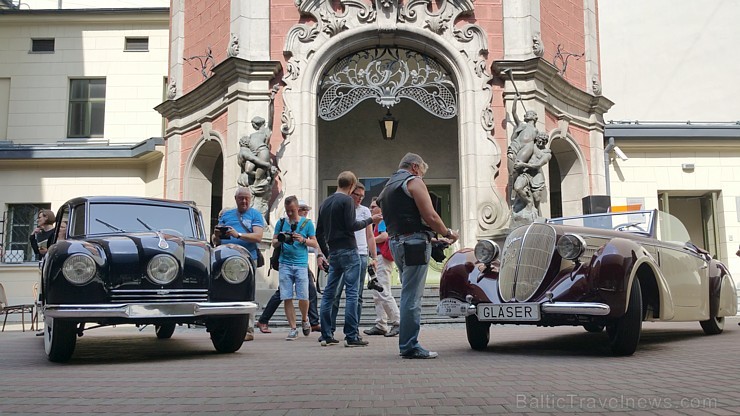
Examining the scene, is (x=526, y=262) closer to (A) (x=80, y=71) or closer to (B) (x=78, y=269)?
(B) (x=78, y=269)

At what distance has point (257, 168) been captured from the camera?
44.9 feet

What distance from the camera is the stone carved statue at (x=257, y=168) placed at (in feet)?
44.7

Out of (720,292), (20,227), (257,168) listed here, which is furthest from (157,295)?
(20,227)

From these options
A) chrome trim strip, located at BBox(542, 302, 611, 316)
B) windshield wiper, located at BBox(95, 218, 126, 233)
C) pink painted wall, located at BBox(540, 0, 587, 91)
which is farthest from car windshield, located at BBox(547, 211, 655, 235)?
pink painted wall, located at BBox(540, 0, 587, 91)

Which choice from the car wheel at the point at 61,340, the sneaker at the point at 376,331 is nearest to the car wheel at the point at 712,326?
the sneaker at the point at 376,331

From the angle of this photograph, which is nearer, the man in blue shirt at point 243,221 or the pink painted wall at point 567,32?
the man in blue shirt at point 243,221

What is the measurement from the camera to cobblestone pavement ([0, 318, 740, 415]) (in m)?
3.80

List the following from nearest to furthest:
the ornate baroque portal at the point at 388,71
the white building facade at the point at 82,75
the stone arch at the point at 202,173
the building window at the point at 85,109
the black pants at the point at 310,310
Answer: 1. the black pants at the point at 310,310
2. the ornate baroque portal at the point at 388,71
3. the stone arch at the point at 202,173
4. the white building facade at the point at 82,75
5. the building window at the point at 85,109

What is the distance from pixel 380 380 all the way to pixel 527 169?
9.47 m

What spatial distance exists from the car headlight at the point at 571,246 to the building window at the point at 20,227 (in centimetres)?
1653

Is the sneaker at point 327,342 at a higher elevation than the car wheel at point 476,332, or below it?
below

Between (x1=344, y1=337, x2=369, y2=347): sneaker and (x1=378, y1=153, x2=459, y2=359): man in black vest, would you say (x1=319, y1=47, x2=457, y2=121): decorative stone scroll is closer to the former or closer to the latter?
(x1=344, y1=337, x2=369, y2=347): sneaker

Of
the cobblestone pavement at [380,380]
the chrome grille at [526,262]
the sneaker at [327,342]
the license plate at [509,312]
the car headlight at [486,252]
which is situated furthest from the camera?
the sneaker at [327,342]

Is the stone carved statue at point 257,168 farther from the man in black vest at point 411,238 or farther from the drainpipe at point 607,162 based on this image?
the drainpipe at point 607,162
